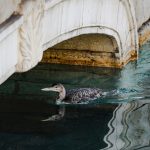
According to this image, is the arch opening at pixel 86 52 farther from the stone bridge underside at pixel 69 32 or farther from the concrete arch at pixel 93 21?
the concrete arch at pixel 93 21

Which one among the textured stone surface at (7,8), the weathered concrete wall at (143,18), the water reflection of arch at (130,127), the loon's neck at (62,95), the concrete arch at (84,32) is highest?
the weathered concrete wall at (143,18)

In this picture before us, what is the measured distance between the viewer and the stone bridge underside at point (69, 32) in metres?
7.89

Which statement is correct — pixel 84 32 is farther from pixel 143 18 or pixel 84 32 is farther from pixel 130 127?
pixel 143 18

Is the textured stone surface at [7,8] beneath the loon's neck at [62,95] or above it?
above

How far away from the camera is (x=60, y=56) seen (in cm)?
1469

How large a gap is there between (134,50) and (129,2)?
1.58 m

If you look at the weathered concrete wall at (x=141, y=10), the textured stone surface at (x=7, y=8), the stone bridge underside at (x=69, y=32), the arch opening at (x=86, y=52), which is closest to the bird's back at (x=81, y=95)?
the stone bridge underside at (x=69, y=32)

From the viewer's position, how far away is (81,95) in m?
11.9

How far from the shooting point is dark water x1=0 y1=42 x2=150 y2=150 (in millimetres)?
9719

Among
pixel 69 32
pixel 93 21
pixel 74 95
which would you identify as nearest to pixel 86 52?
pixel 93 21

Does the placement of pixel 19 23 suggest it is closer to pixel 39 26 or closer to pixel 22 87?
pixel 39 26

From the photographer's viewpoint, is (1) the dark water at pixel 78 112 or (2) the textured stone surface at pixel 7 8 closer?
(2) the textured stone surface at pixel 7 8

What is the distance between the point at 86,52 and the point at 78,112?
3.45 metres

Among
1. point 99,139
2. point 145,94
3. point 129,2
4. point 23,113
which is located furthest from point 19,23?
point 129,2
